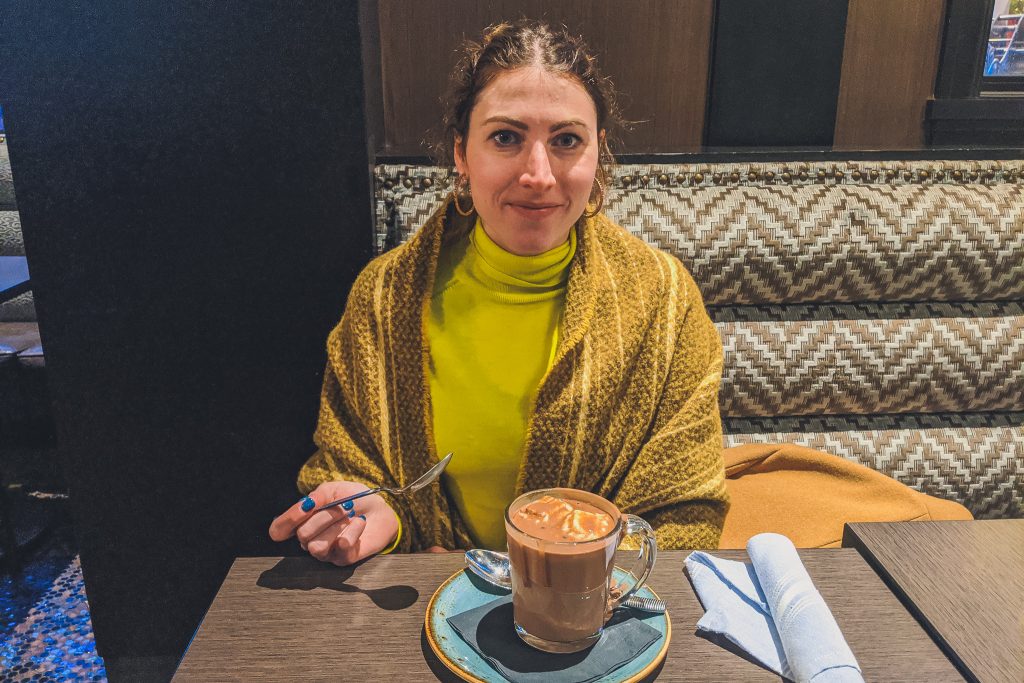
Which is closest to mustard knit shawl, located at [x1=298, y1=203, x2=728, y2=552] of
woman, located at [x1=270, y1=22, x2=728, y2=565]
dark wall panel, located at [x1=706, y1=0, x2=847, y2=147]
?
woman, located at [x1=270, y1=22, x2=728, y2=565]

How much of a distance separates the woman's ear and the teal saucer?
2.05 ft

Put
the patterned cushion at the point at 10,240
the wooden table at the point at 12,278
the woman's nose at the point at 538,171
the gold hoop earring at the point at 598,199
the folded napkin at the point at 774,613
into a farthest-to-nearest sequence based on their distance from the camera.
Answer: the patterned cushion at the point at 10,240
the wooden table at the point at 12,278
the gold hoop earring at the point at 598,199
the woman's nose at the point at 538,171
the folded napkin at the point at 774,613

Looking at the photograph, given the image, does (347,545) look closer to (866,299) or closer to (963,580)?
(963,580)

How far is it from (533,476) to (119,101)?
0.98 m

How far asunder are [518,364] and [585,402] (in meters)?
0.12

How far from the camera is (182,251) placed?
1.42 metres

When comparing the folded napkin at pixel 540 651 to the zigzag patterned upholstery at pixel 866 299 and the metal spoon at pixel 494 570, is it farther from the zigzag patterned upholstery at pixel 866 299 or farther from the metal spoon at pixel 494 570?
the zigzag patterned upholstery at pixel 866 299

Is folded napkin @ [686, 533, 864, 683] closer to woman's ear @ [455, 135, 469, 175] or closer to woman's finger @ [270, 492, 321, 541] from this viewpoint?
woman's finger @ [270, 492, 321, 541]

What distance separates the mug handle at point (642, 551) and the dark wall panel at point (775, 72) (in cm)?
135

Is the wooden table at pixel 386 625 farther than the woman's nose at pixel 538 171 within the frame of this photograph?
No

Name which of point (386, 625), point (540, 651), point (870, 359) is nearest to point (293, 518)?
point (386, 625)

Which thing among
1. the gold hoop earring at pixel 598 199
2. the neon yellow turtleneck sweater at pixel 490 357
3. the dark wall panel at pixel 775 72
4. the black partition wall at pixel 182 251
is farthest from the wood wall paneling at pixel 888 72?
the black partition wall at pixel 182 251

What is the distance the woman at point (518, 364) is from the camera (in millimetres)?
1128

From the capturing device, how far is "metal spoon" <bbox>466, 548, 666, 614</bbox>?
2.62ft
